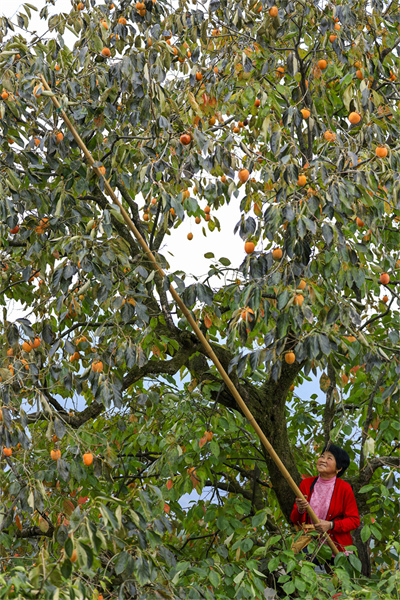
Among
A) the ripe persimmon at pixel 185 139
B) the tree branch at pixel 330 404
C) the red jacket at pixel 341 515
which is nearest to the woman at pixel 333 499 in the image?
the red jacket at pixel 341 515

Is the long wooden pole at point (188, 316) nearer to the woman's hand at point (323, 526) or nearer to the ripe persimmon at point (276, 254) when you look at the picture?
the woman's hand at point (323, 526)

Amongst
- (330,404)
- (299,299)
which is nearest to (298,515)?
(330,404)

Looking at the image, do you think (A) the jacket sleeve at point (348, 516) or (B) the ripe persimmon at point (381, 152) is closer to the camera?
(B) the ripe persimmon at point (381, 152)

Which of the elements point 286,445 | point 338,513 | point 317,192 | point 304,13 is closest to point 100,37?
point 304,13

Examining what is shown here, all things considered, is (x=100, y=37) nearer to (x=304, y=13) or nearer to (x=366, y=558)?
(x=304, y=13)

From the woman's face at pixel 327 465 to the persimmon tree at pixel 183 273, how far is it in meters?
0.18

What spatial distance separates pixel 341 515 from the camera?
3602 millimetres

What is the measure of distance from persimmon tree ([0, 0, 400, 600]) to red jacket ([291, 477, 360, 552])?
0.15 meters

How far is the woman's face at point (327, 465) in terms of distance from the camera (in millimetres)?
3646

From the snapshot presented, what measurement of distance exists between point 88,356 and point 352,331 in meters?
1.31

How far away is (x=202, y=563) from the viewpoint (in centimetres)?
304

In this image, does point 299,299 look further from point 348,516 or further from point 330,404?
point 348,516

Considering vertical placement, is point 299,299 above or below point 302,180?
below

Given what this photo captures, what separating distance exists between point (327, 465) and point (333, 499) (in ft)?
0.59
